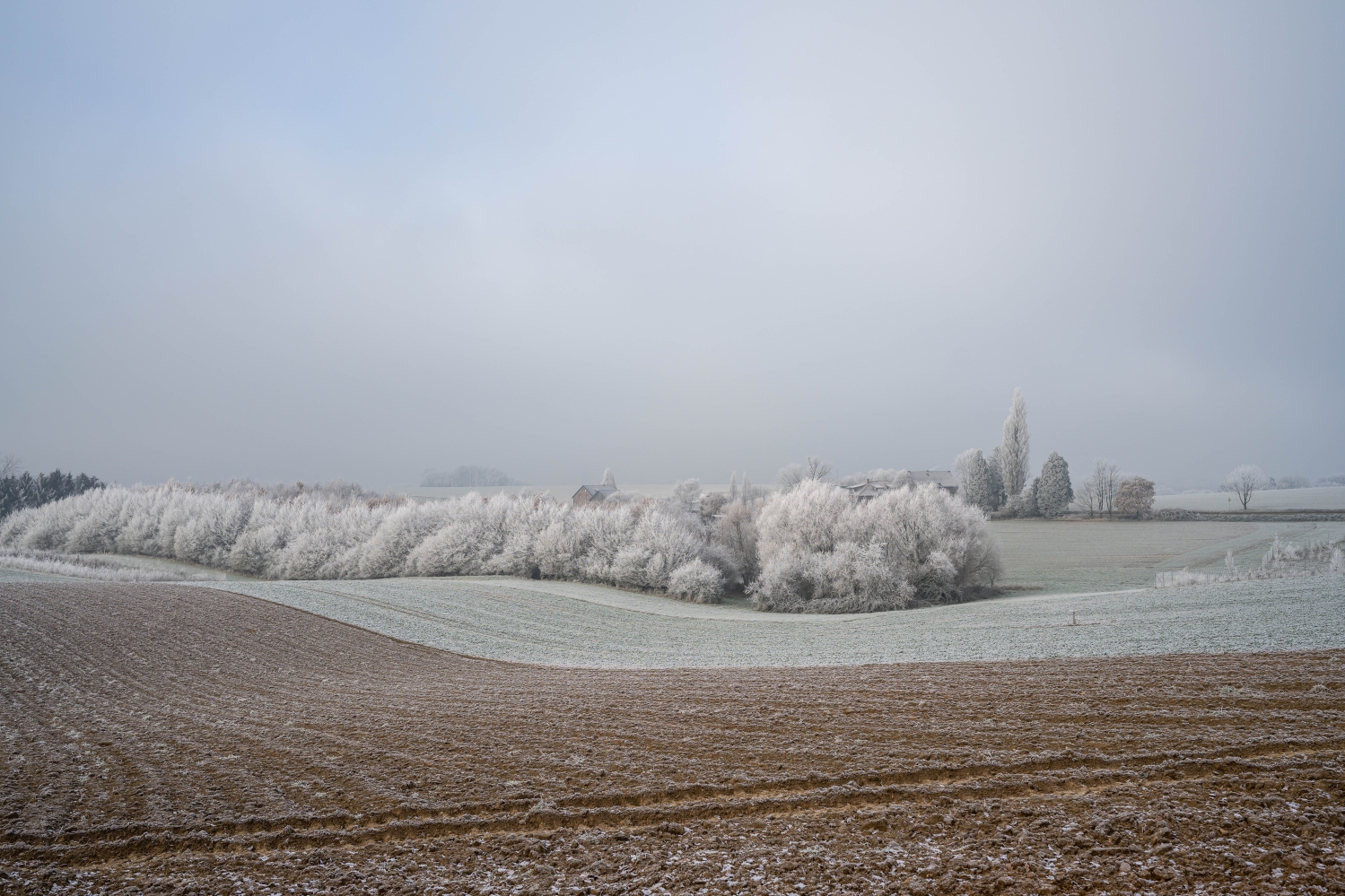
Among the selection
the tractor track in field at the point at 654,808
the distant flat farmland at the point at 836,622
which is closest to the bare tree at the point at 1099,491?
the distant flat farmland at the point at 836,622

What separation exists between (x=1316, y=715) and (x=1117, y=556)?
43.0 metres

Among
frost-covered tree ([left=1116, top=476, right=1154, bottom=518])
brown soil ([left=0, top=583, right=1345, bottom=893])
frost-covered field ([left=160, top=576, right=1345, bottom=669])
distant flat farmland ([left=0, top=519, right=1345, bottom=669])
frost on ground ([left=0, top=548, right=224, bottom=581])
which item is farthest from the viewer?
frost-covered tree ([left=1116, top=476, right=1154, bottom=518])

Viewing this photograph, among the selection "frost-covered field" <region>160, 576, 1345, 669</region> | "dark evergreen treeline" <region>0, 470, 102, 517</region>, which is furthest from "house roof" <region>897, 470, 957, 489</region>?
"dark evergreen treeline" <region>0, 470, 102, 517</region>

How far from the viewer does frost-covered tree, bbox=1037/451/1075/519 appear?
6869cm

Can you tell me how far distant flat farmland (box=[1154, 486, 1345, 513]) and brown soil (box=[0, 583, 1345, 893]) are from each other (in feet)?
187

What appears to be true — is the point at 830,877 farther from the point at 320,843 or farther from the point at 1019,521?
the point at 1019,521

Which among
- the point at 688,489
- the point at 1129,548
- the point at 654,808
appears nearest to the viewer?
the point at 654,808

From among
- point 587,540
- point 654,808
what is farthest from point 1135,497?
point 654,808

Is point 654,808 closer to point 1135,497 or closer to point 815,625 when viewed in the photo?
point 815,625

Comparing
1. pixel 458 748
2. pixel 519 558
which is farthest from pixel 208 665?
pixel 519 558

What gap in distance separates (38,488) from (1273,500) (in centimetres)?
13219

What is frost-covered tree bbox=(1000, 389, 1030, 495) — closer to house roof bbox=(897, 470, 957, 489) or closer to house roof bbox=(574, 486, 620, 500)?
house roof bbox=(897, 470, 957, 489)

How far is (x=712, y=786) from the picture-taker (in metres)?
7.10

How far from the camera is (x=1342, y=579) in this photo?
63.1 ft
